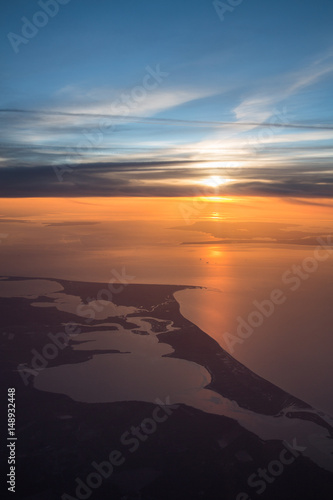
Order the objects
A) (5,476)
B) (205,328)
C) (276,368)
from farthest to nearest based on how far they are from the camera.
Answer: (205,328), (276,368), (5,476)

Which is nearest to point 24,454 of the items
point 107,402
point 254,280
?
point 107,402

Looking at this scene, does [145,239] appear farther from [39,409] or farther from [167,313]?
[39,409]

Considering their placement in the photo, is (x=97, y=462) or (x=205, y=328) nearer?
(x=97, y=462)

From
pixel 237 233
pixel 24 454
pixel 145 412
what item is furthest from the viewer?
pixel 237 233

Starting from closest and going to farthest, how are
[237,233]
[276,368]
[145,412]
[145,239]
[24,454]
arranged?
[24,454] → [145,412] → [276,368] → [145,239] → [237,233]

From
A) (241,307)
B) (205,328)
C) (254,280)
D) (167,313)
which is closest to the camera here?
(205,328)

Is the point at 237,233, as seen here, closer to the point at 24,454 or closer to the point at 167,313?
the point at 167,313

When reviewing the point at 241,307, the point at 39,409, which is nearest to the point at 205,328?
the point at 241,307

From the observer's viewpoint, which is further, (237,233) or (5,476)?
(237,233)

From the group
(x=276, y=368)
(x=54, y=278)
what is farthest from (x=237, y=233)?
(x=276, y=368)
